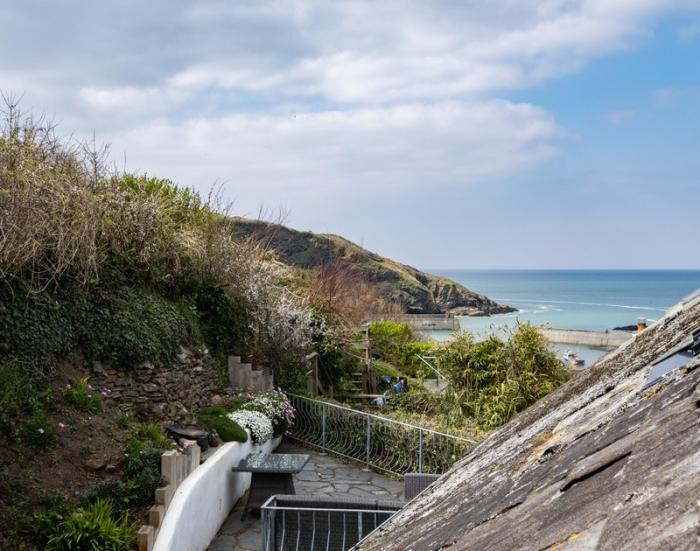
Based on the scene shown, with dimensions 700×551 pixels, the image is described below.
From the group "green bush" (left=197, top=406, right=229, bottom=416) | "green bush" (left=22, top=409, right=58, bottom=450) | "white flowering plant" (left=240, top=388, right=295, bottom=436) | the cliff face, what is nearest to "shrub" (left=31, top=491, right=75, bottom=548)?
"green bush" (left=22, top=409, right=58, bottom=450)

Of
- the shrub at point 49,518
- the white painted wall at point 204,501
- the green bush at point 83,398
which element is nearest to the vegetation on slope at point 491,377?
the white painted wall at point 204,501

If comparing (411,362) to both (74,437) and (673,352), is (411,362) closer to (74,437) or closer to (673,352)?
(74,437)

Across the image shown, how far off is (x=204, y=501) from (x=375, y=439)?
4.56 metres

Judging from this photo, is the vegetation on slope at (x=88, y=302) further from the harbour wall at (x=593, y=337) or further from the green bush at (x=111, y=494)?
the harbour wall at (x=593, y=337)

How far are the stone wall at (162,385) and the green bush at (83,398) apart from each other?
2.21ft

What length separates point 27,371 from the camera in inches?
315

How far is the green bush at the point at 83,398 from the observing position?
8.37 m

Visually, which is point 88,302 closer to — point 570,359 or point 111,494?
point 111,494

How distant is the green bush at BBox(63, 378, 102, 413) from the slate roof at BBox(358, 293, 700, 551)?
6363 millimetres

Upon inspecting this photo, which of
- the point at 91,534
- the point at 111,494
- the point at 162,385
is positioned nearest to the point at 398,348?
the point at 162,385

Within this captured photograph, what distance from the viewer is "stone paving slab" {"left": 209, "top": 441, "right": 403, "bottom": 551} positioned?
321 inches

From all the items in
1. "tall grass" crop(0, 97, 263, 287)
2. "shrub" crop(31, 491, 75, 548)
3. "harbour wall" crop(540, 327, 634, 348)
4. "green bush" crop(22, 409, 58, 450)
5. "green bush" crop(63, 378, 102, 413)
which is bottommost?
"harbour wall" crop(540, 327, 634, 348)

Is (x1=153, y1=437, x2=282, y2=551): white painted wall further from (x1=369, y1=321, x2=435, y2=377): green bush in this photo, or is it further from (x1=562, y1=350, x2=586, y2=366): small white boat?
(x1=369, y1=321, x2=435, y2=377): green bush

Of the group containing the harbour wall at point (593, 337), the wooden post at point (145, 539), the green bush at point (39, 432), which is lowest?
the harbour wall at point (593, 337)
